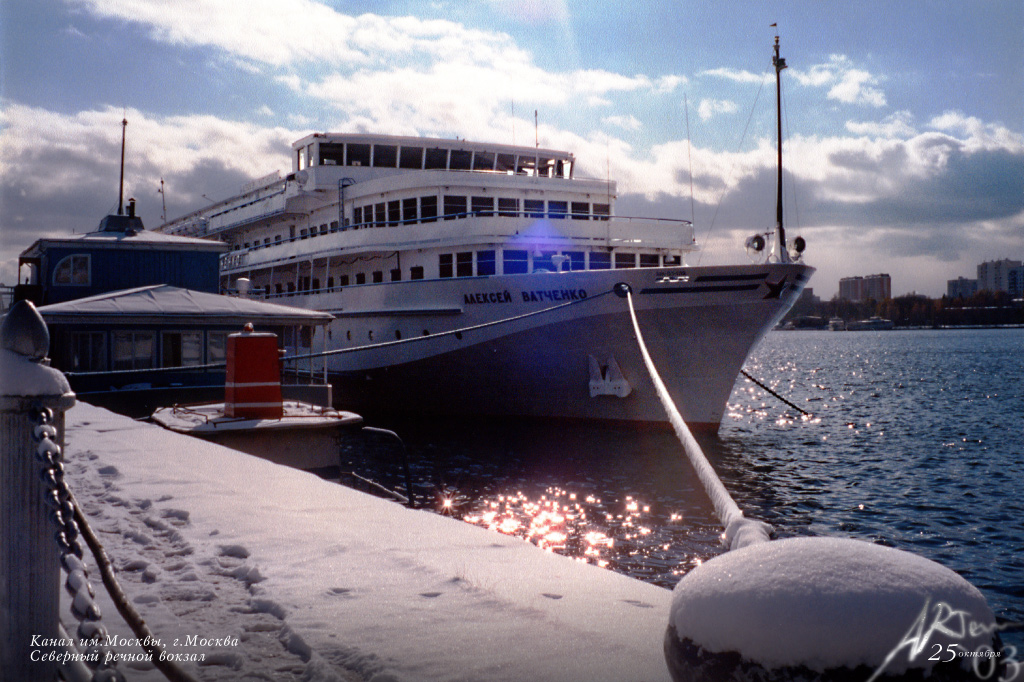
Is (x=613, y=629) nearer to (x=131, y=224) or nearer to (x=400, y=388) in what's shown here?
(x=400, y=388)

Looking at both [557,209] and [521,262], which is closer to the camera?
[521,262]

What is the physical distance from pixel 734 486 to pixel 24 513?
12918 millimetres

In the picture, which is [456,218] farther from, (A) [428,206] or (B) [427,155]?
(B) [427,155]

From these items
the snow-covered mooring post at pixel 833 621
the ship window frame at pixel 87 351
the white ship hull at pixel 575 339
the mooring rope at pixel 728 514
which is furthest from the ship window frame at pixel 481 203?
the snow-covered mooring post at pixel 833 621

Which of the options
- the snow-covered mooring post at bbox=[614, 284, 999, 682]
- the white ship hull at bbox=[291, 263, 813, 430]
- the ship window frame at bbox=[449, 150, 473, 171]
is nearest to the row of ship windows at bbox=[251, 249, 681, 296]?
the white ship hull at bbox=[291, 263, 813, 430]

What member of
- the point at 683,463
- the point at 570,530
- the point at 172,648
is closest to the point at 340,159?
the point at 683,463

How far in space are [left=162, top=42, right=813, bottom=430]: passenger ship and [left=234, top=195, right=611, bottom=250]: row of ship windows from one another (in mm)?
52

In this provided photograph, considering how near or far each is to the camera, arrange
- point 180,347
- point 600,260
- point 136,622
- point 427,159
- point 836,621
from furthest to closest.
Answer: point 427,159 → point 600,260 → point 180,347 → point 136,622 → point 836,621

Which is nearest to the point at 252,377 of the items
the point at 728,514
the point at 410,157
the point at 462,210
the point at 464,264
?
the point at 728,514

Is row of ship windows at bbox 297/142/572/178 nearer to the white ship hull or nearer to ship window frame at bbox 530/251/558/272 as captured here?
ship window frame at bbox 530/251/558/272

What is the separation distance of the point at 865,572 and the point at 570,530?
8.86m

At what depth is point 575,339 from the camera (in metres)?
16.7

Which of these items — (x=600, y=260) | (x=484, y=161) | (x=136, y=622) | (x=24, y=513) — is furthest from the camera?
(x=484, y=161)

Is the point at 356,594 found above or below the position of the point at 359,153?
below
